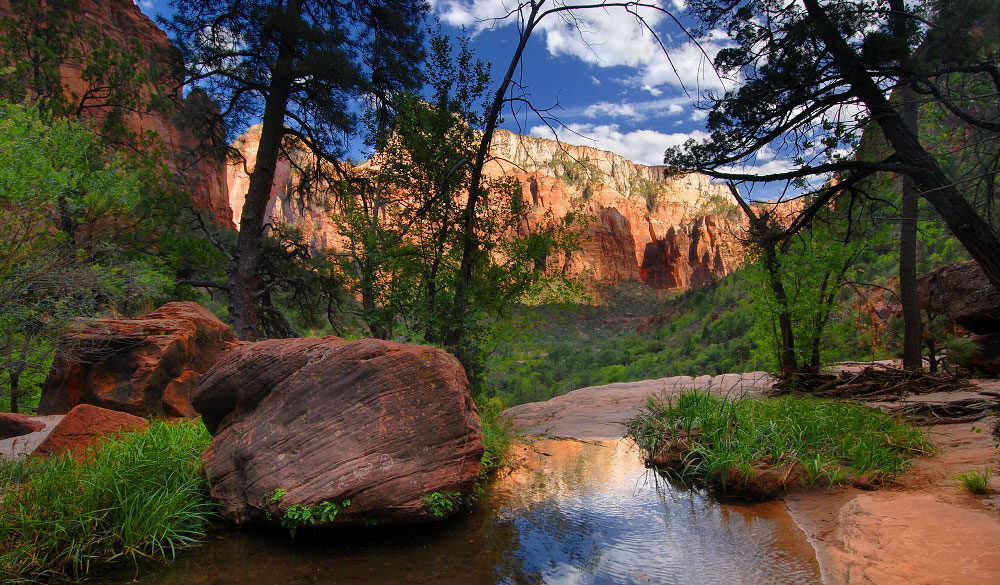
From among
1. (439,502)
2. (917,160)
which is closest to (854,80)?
(917,160)

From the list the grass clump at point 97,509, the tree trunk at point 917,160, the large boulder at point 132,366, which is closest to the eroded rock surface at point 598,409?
the tree trunk at point 917,160

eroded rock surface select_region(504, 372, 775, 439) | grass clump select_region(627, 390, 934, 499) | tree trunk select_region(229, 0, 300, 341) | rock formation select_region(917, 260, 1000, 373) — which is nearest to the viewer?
grass clump select_region(627, 390, 934, 499)

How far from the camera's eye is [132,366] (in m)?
7.50

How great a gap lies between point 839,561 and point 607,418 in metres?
5.76

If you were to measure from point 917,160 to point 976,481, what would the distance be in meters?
3.28

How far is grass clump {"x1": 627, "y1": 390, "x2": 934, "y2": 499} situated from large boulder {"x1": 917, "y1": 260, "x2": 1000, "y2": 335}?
567 centimetres

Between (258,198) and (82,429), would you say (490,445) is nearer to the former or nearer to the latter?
(82,429)

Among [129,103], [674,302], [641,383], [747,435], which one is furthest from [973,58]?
[674,302]

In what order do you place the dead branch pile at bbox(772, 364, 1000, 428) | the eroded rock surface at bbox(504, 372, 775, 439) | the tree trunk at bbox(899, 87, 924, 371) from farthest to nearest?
the tree trunk at bbox(899, 87, 924, 371)
the eroded rock surface at bbox(504, 372, 775, 439)
the dead branch pile at bbox(772, 364, 1000, 428)

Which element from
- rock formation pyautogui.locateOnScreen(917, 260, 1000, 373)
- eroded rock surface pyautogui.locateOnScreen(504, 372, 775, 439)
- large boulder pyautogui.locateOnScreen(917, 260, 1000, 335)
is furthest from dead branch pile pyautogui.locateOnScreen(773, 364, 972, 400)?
large boulder pyautogui.locateOnScreen(917, 260, 1000, 335)

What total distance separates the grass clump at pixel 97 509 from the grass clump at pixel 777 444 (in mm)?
4679

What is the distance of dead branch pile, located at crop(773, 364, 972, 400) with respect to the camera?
24.3ft

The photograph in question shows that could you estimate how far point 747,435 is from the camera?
17.4 ft

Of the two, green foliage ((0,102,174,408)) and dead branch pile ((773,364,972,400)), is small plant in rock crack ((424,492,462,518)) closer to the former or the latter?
green foliage ((0,102,174,408))
